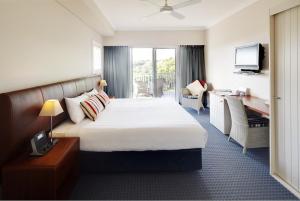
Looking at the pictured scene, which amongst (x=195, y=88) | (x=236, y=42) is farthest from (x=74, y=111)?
(x=195, y=88)

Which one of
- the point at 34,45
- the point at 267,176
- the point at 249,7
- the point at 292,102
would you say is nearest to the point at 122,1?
the point at 34,45

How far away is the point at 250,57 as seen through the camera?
4.39 m

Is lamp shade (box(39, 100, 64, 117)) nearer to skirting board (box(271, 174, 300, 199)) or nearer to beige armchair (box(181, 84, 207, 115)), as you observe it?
skirting board (box(271, 174, 300, 199))

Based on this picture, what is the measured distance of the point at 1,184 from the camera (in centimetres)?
194

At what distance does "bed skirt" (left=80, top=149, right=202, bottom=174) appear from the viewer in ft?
9.20

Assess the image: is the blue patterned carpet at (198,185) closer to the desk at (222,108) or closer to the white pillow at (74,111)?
the white pillow at (74,111)

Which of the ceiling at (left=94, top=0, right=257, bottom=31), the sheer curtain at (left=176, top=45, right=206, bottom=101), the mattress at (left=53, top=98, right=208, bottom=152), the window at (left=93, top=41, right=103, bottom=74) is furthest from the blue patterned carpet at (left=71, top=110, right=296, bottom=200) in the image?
the sheer curtain at (left=176, top=45, right=206, bottom=101)

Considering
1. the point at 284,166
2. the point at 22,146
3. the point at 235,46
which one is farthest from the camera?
the point at 235,46

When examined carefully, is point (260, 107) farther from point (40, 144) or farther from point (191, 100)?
point (191, 100)

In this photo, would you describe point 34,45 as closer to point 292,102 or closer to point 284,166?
point 292,102

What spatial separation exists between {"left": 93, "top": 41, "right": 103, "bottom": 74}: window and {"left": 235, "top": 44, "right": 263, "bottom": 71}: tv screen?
333 centimetres

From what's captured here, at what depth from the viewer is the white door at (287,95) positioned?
233 centimetres

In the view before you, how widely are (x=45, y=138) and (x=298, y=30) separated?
8.86ft

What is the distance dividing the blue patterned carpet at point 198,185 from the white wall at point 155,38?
472 cm
